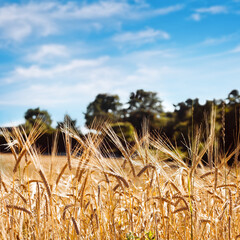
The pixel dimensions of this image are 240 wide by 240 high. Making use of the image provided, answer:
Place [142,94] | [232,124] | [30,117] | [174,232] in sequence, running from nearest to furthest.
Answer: [174,232] → [232,124] → [142,94] → [30,117]

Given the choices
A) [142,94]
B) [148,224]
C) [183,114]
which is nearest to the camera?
[148,224]

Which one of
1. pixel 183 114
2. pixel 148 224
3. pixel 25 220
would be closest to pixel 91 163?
pixel 148 224

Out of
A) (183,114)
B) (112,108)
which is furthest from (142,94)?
(183,114)

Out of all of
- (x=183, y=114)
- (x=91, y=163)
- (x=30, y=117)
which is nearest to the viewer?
(x=91, y=163)

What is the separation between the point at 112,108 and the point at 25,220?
2862 cm

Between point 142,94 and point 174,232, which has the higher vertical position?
point 142,94

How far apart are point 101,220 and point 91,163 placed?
0.50 m

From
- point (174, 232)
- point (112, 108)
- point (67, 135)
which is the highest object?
point (112, 108)

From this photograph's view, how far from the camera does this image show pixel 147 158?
2291mm

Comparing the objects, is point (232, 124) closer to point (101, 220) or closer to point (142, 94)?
point (101, 220)

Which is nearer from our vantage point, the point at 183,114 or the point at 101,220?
the point at 101,220

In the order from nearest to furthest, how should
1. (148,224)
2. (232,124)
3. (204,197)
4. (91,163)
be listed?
(91,163), (148,224), (204,197), (232,124)

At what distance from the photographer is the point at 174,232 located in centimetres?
217

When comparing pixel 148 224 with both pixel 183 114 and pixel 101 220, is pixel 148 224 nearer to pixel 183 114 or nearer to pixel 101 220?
pixel 101 220
